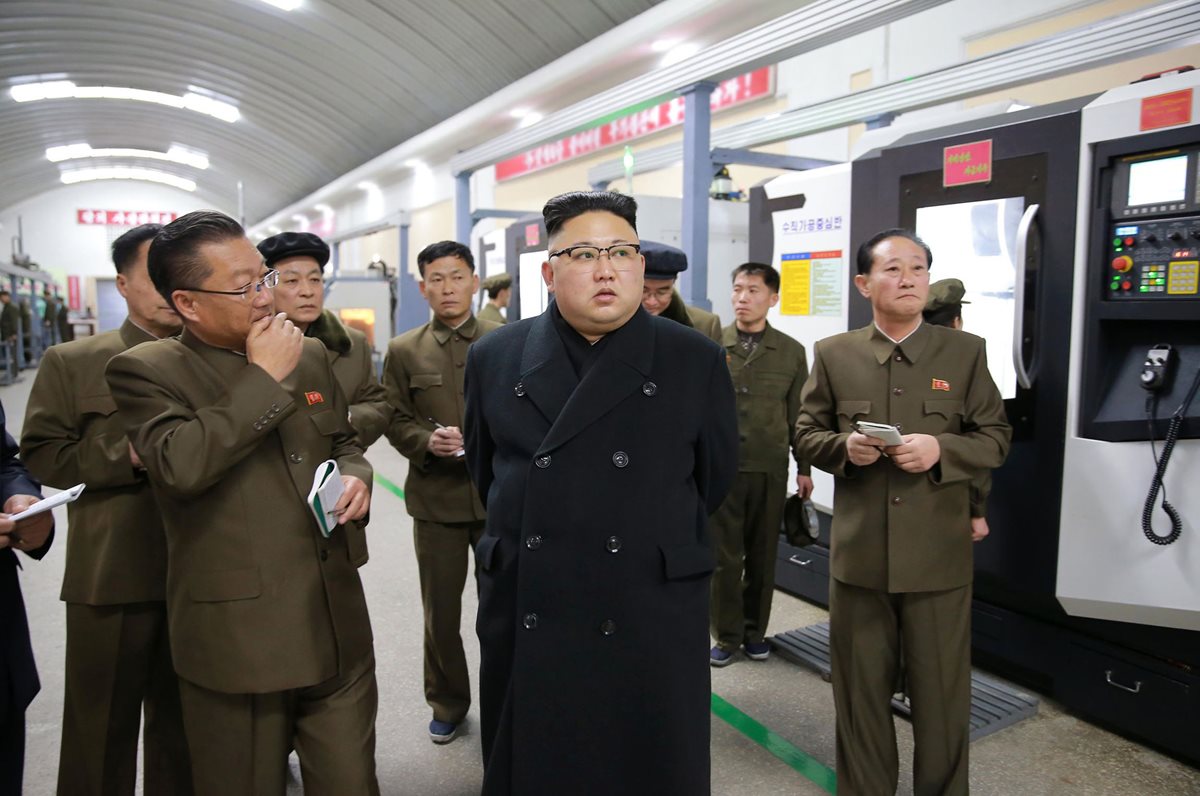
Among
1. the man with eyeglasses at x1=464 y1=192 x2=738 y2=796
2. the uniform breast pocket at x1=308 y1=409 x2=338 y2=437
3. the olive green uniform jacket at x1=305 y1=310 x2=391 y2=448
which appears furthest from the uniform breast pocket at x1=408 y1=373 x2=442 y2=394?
the man with eyeglasses at x1=464 y1=192 x2=738 y2=796

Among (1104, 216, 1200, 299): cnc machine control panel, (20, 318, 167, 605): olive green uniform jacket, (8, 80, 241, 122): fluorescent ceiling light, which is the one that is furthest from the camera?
(8, 80, 241, 122): fluorescent ceiling light

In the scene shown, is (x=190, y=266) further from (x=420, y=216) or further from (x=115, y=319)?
(x=115, y=319)

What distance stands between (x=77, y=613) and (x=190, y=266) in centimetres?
117

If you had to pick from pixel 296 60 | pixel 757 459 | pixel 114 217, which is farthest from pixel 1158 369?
pixel 114 217

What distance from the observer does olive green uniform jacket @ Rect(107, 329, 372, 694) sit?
5.19 ft

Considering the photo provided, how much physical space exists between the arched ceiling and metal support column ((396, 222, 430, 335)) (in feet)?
7.93

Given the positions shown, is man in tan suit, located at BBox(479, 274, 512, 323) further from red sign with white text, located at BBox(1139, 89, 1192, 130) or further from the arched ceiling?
red sign with white text, located at BBox(1139, 89, 1192, 130)

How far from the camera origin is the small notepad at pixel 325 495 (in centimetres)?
161

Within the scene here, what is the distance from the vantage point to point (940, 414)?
2.35 metres

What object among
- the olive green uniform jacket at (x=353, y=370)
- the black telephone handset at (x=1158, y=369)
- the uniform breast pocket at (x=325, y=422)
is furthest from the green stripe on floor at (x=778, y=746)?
the uniform breast pocket at (x=325, y=422)

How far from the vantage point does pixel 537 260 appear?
5.93 m

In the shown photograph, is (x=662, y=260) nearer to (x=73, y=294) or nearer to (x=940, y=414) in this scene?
(x=940, y=414)

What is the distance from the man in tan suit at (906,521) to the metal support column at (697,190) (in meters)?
2.36

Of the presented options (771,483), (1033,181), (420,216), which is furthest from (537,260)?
(420,216)
